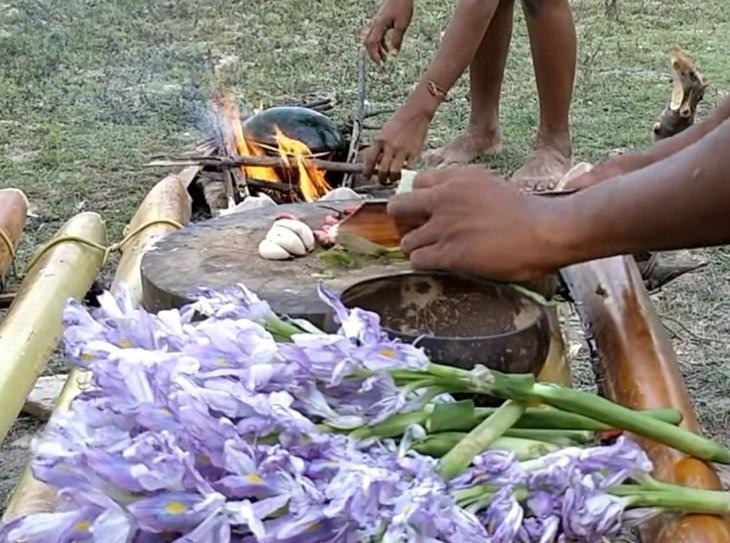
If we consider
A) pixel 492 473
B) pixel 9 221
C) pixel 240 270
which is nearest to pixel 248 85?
pixel 9 221

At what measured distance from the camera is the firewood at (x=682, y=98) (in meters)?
3.67

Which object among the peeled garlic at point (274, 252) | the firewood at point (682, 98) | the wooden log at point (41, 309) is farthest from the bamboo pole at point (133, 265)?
the firewood at point (682, 98)

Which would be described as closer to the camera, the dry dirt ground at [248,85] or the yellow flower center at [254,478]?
the yellow flower center at [254,478]

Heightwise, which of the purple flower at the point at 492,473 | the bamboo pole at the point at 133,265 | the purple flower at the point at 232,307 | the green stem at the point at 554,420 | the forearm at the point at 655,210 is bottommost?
the bamboo pole at the point at 133,265

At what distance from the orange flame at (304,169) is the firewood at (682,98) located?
1.10 metres

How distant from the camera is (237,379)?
3.57ft

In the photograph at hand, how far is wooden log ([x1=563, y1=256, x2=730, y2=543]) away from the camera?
3.91 feet

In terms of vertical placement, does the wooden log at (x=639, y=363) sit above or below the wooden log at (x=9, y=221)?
above

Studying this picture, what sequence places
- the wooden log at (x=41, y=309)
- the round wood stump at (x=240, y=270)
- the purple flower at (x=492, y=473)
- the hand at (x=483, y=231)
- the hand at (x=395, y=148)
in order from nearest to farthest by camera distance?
the purple flower at (x=492, y=473) → the hand at (x=483, y=231) → the round wood stump at (x=240, y=270) → the wooden log at (x=41, y=309) → the hand at (x=395, y=148)

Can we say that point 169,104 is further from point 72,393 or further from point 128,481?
point 128,481

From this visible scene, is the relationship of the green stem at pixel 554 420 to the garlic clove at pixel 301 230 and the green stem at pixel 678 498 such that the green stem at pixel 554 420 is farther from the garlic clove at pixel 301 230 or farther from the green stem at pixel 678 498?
the garlic clove at pixel 301 230

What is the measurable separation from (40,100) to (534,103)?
2552mm

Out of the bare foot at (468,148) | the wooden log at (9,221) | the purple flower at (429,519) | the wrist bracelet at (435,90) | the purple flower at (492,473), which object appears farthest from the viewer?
the bare foot at (468,148)

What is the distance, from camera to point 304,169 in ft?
12.0
